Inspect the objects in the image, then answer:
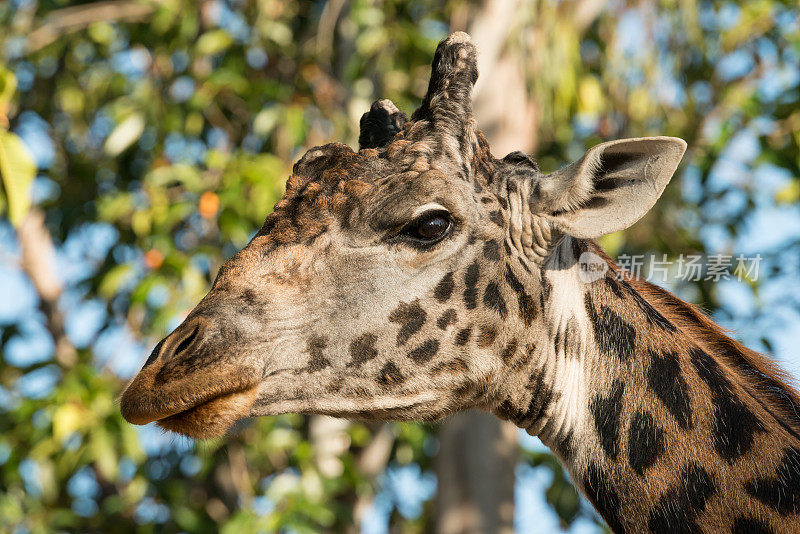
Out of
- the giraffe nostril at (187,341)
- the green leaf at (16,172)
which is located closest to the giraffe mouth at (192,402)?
the giraffe nostril at (187,341)

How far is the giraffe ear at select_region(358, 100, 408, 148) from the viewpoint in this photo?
4125 mm

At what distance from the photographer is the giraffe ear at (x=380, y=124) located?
13.5 feet

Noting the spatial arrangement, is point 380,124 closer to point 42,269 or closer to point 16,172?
point 16,172

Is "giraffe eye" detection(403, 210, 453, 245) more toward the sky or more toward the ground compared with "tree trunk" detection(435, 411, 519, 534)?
more toward the sky

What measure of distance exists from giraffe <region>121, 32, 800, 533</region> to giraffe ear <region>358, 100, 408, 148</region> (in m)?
0.55

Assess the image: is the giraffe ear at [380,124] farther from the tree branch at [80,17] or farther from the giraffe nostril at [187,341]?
the tree branch at [80,17]

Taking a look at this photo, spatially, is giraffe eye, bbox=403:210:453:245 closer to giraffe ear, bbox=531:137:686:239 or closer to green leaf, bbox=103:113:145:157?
giraffe ear, bbox=531:137:686:239

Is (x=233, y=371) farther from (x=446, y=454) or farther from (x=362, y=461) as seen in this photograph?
(x=362, y=461)

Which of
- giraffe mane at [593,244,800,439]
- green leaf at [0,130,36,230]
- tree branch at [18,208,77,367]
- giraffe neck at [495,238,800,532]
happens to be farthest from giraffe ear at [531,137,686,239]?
tree branch at [18,208,77,367]

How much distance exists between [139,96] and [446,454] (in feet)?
13.9

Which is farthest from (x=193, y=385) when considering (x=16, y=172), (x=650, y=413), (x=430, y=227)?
(x=650, y=413)

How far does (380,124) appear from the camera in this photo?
4172 mm

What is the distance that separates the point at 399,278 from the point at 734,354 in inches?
58.8

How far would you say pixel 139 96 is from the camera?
7691 mm
